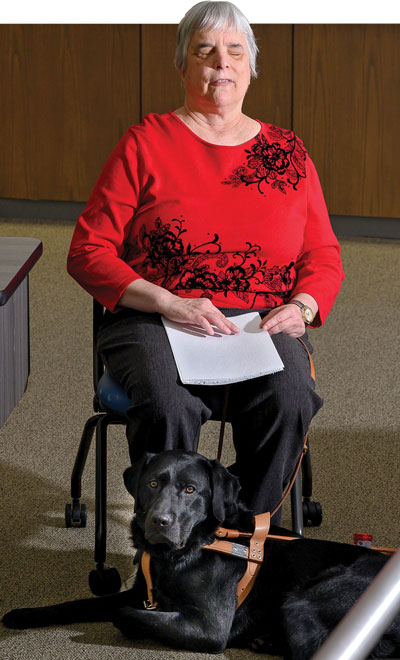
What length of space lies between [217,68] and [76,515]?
110 cm

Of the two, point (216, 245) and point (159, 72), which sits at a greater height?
point (159, 72)

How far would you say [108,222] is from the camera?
1.96 m

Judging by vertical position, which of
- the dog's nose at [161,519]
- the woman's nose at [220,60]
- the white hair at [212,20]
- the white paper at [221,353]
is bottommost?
the dog's nose at [161,519]

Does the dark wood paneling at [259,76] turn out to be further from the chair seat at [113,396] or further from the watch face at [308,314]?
the chair seat at [113,396]

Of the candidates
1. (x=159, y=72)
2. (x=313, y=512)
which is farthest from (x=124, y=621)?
(x=159, y=72)

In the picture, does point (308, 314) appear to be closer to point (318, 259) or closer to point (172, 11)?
point (318, 259)

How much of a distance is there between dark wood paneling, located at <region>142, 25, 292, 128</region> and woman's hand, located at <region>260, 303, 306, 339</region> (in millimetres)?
3628

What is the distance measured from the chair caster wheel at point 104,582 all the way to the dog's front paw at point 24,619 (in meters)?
0.16

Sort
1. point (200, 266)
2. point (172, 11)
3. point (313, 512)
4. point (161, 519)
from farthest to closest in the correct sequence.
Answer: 1. point (172, 11)
2. point (313, 512)
3. point (200, 266)
4. point (161, 519)

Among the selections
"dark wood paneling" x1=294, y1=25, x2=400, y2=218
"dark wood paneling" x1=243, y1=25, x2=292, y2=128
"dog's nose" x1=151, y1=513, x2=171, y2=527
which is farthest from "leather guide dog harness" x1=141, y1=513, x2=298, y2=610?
"dark wood paneling" x1=243, y1=25, x2=292, y2=128

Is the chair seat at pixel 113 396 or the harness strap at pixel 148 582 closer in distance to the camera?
the harness strap at pixel 148 582

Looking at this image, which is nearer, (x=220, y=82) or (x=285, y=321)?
(x=285, y=321)

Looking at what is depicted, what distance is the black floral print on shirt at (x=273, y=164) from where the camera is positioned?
1979 mm

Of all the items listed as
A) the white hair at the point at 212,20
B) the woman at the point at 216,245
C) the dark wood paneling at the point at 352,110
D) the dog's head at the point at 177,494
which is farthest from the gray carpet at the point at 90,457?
the dark wood paneling at the point at 352,110
